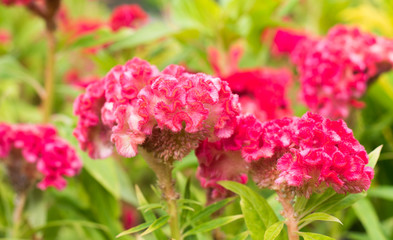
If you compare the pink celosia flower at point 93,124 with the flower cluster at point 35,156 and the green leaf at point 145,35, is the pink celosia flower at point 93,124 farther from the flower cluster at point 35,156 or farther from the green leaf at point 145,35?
the green leaf at point 145,35

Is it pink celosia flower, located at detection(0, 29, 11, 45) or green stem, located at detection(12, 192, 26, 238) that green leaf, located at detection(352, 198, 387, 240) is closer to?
green stem, located at detection(12, 192, 26, 238)

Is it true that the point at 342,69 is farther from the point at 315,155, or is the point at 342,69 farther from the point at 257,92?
the point at 315,155

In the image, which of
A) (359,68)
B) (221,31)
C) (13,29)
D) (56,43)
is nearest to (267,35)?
(221,31)

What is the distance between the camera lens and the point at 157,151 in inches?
27.0

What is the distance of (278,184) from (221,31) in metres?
0.90

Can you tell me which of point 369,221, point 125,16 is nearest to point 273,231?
point 369,221

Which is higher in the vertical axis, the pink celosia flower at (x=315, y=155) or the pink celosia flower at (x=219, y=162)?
the pink celosia flower at (x=219, y=162)

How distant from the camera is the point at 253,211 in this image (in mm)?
693

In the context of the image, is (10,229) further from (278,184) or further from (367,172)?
Answer: (367,172)

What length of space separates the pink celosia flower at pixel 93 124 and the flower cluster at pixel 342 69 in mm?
658

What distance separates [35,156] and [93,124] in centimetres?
37

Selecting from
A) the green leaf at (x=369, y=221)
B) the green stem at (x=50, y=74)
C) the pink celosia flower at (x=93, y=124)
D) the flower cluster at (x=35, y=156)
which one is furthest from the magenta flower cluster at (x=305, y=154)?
the green stem at (x=50, y=74)

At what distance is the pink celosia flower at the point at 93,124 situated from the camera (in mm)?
753

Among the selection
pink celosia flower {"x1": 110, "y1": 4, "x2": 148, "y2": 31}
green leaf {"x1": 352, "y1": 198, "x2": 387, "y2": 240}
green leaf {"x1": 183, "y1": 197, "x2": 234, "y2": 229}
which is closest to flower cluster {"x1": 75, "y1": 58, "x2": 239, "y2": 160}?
green leaf {"x1": 183, "y1": 197, "x2": 234, "y2": 229}
